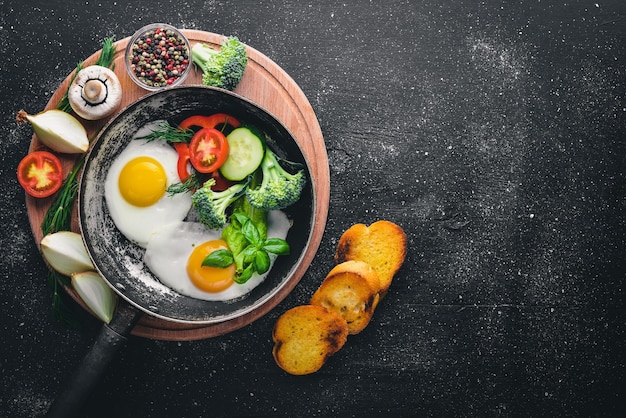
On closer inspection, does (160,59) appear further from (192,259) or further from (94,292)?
(94,292)

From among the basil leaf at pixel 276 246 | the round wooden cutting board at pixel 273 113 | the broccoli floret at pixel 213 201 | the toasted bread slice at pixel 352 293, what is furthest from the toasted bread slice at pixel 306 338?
the broccoli floret at pixel 213 201

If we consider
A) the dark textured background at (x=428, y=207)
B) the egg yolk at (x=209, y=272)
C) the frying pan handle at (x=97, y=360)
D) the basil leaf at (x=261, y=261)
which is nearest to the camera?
the frying pan handle at (x=97, y=360)

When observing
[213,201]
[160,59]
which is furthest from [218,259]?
[160,59]

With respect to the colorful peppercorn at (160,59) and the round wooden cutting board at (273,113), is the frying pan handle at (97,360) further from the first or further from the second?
the colorful peppercorn at (160,59)

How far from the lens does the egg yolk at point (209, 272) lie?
2.44m

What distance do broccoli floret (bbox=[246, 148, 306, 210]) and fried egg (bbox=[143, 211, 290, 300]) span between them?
13 centimetres

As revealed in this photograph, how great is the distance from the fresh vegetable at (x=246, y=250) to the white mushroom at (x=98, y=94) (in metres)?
0.70

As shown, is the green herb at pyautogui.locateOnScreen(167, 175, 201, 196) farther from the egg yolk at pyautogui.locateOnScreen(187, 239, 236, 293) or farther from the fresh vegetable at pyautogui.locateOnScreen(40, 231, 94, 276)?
the fresh vegetable at pyautogui.locateOnScreen(40, 231, 94, 276)

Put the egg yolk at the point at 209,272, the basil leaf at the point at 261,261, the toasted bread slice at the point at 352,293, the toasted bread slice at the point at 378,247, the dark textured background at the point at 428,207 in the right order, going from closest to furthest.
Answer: the basil leaf at the point at 261,261, the egg yolk at the point at 209,272, the toasted bread slice at the point at 352,293, the toasted bread slice at the point at 378,247, the dark textured background at the point at 428,207

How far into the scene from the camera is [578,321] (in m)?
3.09

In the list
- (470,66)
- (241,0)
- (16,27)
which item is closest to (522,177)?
(470,66)

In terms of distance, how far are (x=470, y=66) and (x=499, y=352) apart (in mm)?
1511

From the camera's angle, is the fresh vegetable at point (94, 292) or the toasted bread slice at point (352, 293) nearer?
the fresh vegetable at point (94, 292)

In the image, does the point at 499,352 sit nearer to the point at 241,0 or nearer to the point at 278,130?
the point at 278,130
